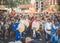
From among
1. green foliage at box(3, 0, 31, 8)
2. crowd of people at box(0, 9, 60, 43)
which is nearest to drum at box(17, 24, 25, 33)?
crowd of people at box(0, 9, 60, 43)

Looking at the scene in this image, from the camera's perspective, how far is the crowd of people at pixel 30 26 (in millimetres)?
2461

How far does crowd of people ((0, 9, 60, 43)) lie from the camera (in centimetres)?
246

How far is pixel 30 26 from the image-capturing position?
2.48 metres

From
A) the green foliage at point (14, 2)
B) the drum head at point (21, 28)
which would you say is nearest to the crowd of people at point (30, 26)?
the drum head at point (21, 28)

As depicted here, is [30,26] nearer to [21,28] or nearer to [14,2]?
[21,28]

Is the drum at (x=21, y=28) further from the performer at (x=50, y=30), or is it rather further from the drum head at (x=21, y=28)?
the performer at (x=50, y=30)

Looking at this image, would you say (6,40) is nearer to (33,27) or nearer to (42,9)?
A: (33,27)

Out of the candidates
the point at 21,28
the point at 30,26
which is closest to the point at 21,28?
the point at 21,28

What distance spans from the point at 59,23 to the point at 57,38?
0.57 feet

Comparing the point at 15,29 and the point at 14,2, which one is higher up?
the point at 14,2

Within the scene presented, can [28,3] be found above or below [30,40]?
above

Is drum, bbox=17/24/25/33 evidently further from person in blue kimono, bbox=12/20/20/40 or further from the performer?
the performer

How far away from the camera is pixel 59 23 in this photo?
2453 millimetres

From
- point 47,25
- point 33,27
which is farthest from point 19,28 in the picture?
point 47,25
